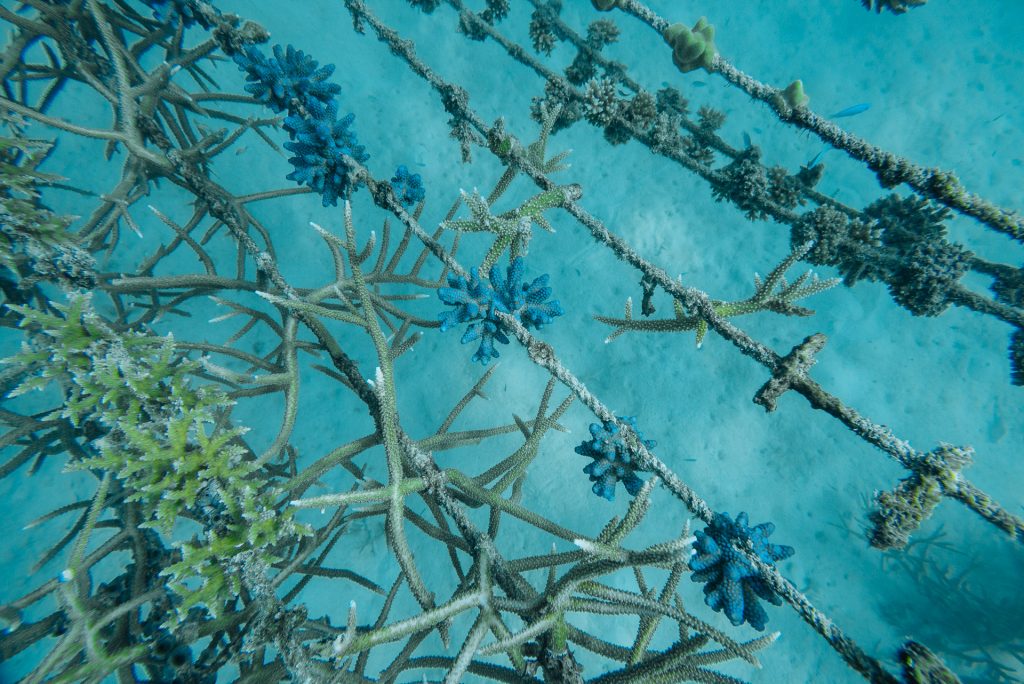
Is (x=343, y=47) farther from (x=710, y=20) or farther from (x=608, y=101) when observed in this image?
(x=710, y=20)

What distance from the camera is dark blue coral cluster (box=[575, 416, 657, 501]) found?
101 inches

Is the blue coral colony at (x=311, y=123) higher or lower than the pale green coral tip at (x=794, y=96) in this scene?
higher

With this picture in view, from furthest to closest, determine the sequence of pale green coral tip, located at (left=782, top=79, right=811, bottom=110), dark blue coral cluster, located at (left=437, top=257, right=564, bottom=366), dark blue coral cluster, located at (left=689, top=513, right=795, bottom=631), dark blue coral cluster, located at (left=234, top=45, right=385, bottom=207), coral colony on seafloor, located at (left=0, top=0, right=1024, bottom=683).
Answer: pale green coral tip, located at (left=782, top=79, right=811, bottom=110) < dark blue coral cluster, located at (left=234, top=45, right=385, bottom=207) < dark blue coral cluster, located at (left=437, top=257, right=564, bottom=366) < coral colony on seafloor, located at (left=0, top=0, right=1024, bottom=683) < dark blue coral cluster, located at (left=689, top=513, right=795, bottom=631)

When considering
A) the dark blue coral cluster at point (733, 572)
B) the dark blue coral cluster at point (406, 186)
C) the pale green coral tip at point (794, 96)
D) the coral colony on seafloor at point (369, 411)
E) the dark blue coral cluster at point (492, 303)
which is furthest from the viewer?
the pale green coral tip at point (794, 96)

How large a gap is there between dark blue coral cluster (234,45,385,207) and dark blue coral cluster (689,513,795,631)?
3180 mm

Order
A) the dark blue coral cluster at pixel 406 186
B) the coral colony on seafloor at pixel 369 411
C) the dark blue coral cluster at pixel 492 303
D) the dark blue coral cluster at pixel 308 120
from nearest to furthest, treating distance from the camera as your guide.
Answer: the coral colony on seafloor at pixel 369 411 → the dark blue coral cluster at pixel 492 303 → the dark blue coral cluster at pixel 308 120 → the dark blue coral cluster at pixel 406 186

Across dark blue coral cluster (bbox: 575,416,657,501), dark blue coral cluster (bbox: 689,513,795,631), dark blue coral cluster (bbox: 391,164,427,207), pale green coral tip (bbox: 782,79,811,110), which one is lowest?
dark blue coral cluster (bbox: 689,513,795,631)

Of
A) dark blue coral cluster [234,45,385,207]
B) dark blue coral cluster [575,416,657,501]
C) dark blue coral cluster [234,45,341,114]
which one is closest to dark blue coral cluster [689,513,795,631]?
dark blue coral cluster [575,416,657,501]

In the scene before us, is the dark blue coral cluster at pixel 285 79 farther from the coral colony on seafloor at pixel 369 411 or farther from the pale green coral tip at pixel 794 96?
the pale green coral tip at pixel 794 96

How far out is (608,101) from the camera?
5.08 meters

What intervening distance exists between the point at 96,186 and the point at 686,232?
10.2m

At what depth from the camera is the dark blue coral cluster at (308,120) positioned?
10.0ft

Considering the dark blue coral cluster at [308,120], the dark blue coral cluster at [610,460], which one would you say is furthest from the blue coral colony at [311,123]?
the dark blue coral cluster at [610,460]

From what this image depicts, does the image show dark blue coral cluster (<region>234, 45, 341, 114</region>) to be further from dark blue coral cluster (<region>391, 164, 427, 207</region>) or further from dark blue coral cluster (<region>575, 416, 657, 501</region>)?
dark blue coral cluster (<region>575, 416, 657, 501</region>)
